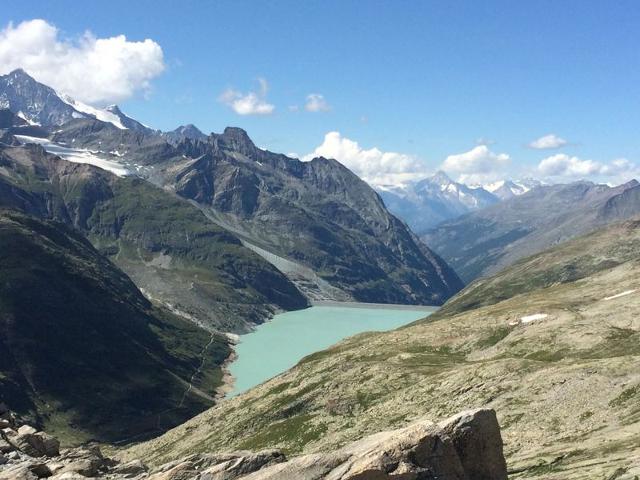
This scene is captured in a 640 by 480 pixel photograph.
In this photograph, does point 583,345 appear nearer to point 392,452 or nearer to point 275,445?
point 275,445

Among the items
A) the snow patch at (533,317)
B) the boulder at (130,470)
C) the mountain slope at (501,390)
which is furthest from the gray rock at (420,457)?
the snow patch at (533,317)

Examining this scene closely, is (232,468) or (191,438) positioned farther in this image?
(191,438)

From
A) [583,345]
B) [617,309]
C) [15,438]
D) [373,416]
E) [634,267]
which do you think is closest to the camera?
[15,438]

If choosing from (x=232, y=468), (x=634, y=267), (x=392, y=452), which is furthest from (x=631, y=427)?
(x=634, y=267)

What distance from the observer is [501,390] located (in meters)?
78.4

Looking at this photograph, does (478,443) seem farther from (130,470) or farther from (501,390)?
(501,390)

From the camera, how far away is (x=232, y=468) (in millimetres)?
43656

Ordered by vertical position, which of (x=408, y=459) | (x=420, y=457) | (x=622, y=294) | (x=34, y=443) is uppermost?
(x=34, y=443)

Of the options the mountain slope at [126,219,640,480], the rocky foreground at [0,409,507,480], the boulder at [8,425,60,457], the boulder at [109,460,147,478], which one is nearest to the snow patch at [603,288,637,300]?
the mountain slope at [126,219,640,480]

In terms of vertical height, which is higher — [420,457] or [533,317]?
[420,457]

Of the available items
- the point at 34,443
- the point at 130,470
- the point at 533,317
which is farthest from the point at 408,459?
the point at 533,317

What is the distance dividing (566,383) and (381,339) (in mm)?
81813

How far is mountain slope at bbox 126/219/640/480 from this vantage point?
5869 centimetres

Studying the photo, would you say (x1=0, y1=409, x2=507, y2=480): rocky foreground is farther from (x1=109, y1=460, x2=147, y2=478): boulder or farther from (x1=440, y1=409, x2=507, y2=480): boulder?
(x1=109, y1=460, x2=147, y2=478): boulder
